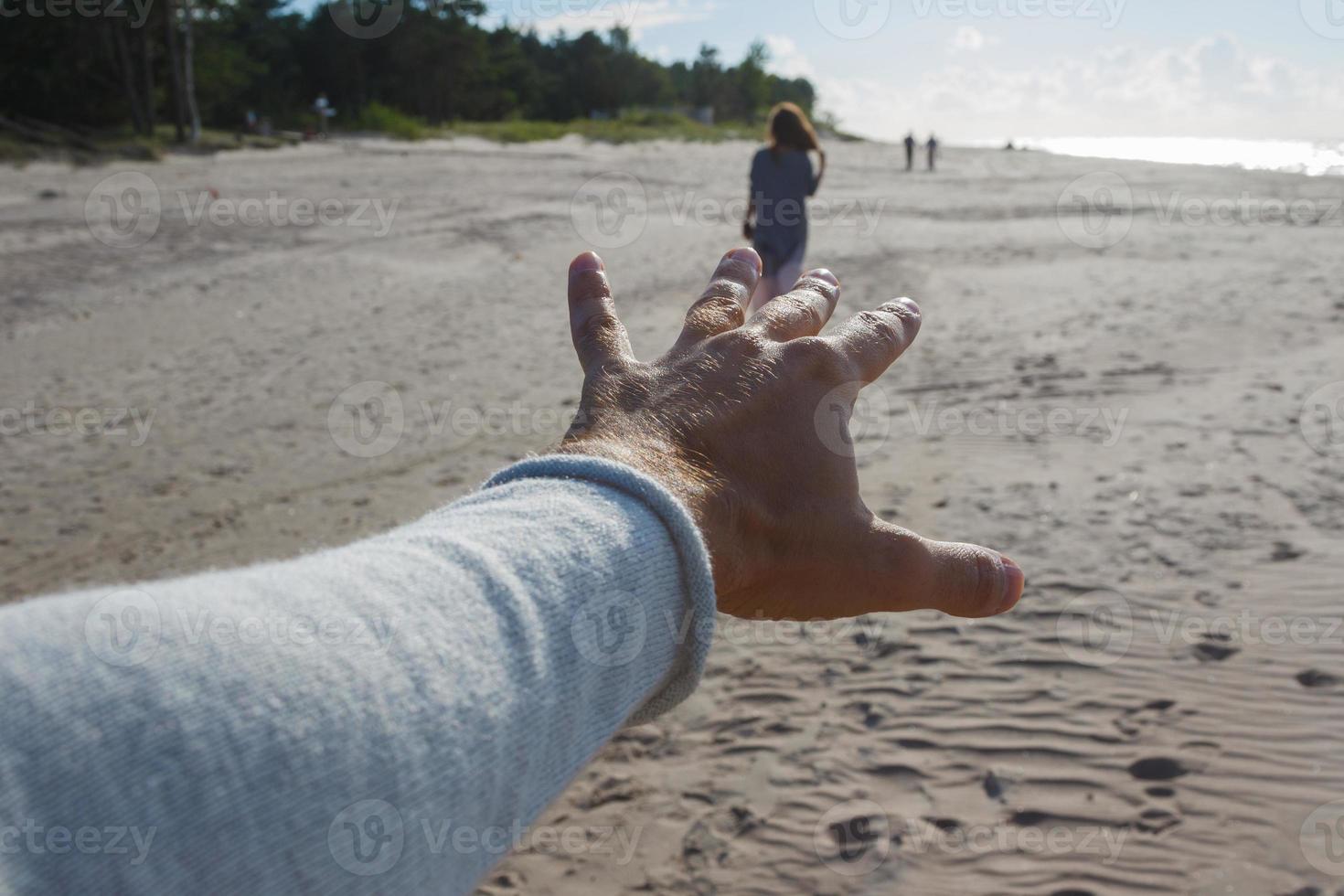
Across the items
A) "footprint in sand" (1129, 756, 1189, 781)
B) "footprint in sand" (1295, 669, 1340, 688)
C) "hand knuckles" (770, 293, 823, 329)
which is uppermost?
"hand knuckles" (770, 293, 823, 329)

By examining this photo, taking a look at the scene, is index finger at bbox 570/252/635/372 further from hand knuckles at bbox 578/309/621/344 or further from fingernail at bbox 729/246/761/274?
fingernail at bbox 729/246/761/274

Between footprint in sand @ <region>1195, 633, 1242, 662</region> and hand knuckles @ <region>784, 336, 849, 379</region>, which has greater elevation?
hand knuckles @ <region>784, 336, 849, 379</region>

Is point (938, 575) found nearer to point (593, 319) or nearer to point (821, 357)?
point (821, 357)

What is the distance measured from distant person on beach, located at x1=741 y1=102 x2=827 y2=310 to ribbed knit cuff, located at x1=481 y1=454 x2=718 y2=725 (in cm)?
678

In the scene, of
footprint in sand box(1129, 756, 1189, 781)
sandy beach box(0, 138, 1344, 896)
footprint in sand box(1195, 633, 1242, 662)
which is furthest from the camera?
footprint in sand box(1195, 633, 1242, 662)

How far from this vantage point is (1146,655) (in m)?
4.02

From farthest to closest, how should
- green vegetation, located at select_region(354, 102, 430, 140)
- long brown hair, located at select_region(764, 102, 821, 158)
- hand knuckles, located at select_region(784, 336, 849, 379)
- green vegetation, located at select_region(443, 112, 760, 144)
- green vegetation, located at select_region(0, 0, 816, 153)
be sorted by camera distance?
green vegetation, located at select_region(443, 112, 760, 144), green vegetation, located at select_region(354, 102, 430, 140), green vegetation, located at select_region(0, 0, 816, 153), long brown hair, located at select_region(764, 102, 821, 158), hand knuckles, located at select_region(784, 336, 849, 379)

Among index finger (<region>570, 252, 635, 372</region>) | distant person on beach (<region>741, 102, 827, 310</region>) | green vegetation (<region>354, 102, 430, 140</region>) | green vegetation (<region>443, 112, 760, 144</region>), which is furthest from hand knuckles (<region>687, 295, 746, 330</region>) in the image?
green vegetation (<region>354, 102, 430, 140</region>)

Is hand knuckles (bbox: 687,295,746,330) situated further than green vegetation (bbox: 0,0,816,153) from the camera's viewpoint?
No

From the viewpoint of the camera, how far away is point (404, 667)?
78cm

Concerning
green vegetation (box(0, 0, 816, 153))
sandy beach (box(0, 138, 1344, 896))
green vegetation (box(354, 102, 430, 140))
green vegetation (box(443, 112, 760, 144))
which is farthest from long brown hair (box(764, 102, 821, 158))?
green vegetation (box(354, 102, 430, 140))

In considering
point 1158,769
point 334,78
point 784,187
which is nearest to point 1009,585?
point 1158,769

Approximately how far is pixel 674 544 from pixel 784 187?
7065 mm

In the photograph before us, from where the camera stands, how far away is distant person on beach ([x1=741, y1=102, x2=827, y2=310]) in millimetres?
7664
